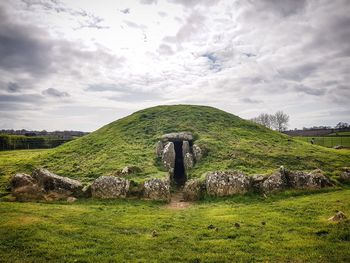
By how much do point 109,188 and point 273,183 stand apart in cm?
1494

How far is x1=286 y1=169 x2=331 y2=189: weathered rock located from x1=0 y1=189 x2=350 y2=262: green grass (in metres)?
2.15

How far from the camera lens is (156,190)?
24.3m

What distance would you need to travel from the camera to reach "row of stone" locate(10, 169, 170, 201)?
23578mm

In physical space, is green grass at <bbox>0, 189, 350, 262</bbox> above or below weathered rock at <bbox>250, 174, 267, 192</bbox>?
below

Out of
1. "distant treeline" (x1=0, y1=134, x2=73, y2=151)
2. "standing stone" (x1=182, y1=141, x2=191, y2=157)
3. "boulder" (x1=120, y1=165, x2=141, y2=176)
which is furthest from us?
"distant treeline" (x1=0, y1=134, x2=73, y2=151)

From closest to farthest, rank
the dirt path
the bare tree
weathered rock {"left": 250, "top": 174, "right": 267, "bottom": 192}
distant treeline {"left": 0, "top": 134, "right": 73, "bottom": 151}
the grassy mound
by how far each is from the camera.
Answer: the dirt path → weathered rock {"left": 250, "top": 174, "right": 267, "bottom": 192} → the grassy mound → distant treeline {"left": 0, "top": 134, "right": 73, "bottom": 151} → the bare tree

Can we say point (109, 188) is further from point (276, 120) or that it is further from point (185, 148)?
point (276, 120)

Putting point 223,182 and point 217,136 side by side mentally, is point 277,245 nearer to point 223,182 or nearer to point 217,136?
point 223,182

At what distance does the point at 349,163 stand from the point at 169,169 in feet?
71.3

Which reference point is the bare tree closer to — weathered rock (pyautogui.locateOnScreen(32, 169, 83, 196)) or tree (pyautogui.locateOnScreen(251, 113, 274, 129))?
tree (pyautogui.locateOnScreen(251, 113, 274, 129))

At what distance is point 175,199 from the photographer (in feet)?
83.4

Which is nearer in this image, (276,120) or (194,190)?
(194,190)

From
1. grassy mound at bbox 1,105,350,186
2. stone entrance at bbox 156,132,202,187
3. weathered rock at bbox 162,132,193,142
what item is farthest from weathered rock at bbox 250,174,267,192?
weathered rock at bbox 162,132,193,142

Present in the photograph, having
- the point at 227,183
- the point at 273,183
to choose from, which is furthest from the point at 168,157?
the point at 273,183
